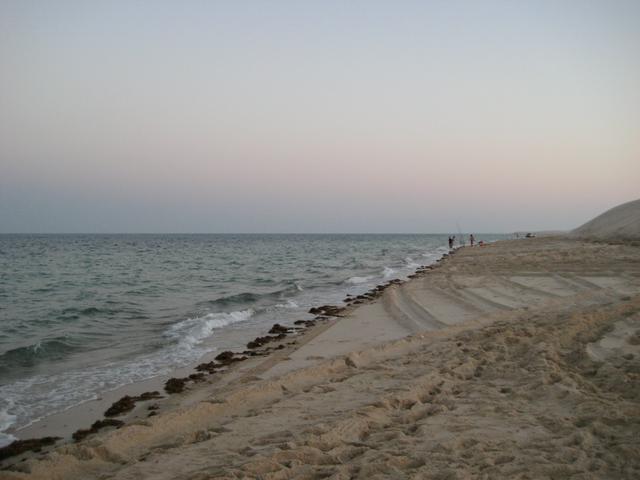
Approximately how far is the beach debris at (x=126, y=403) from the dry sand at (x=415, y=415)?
631mm

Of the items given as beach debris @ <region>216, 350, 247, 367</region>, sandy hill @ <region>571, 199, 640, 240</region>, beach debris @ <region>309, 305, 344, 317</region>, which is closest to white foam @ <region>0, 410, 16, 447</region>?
beach debris @ <region>216, 350, 247, 367</region>

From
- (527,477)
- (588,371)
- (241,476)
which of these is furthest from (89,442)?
(588,371)

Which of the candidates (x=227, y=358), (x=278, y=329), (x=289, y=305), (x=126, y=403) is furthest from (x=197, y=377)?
(x=289, y=305)

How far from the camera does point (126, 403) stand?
6801 millimetres

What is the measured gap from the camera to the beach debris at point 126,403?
6551 millimetres

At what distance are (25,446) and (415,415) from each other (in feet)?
16.0

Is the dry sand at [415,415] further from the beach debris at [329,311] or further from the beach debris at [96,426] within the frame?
the beach debris at [329,311]

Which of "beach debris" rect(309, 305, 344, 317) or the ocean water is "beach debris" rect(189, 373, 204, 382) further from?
"beach debris" rect(309, 305, 344, 317)

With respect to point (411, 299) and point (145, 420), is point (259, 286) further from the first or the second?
point (145, 420)

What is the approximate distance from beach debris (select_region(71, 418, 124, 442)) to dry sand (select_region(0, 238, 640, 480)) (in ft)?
1.64

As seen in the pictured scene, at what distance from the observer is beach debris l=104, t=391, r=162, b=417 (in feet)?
21.5

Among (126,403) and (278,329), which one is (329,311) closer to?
(278,329)

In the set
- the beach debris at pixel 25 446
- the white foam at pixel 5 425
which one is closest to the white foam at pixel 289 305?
the white foam at pixel 5 425

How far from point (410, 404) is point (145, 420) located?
133 inches
